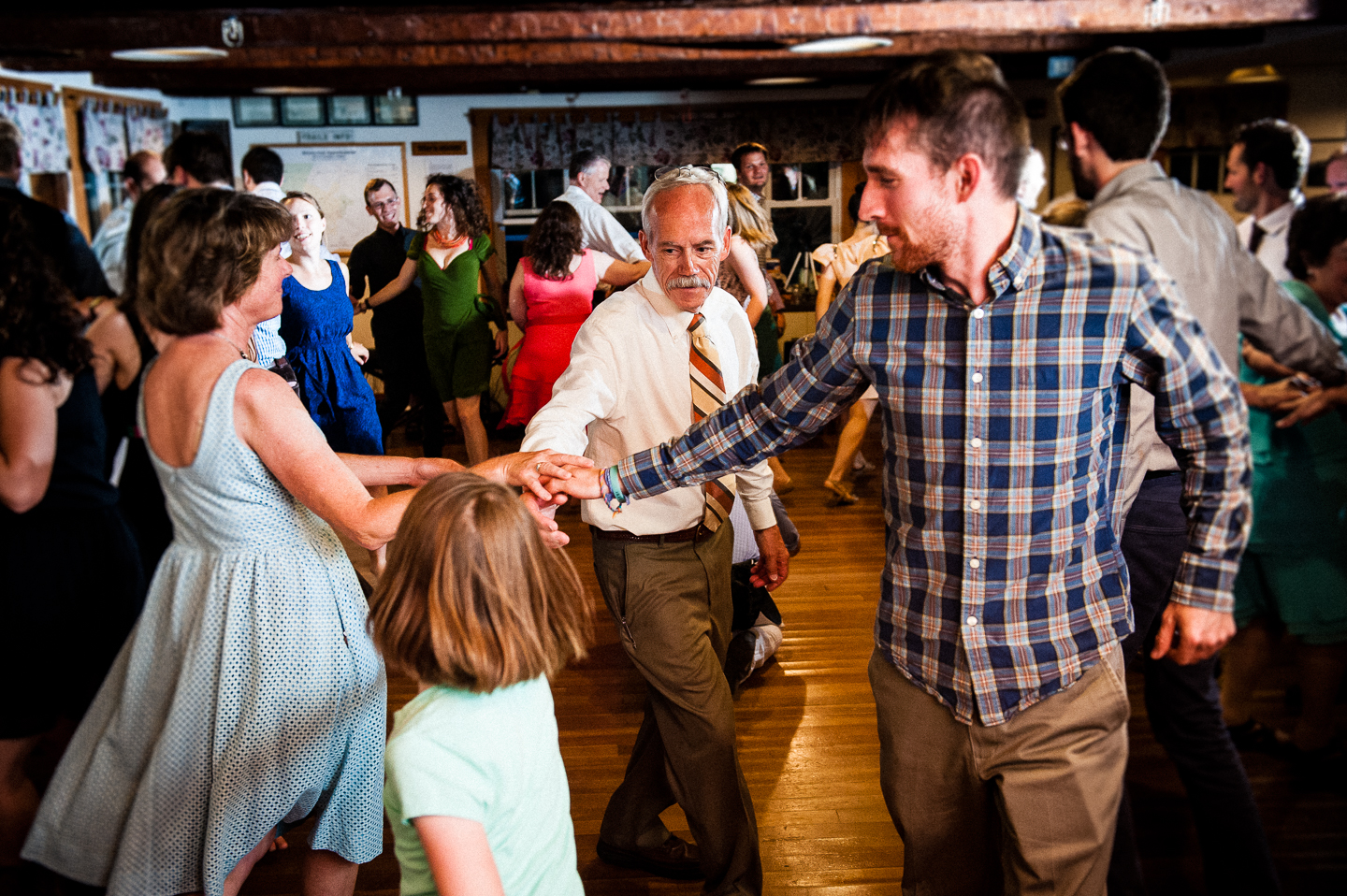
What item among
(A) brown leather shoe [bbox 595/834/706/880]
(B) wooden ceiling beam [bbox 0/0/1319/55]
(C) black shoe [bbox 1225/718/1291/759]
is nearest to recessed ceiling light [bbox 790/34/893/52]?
(B) wooden ceiling beam [bbox 0/0/1319/55]

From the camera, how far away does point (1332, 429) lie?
1.46 metres

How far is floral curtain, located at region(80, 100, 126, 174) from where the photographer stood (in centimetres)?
155

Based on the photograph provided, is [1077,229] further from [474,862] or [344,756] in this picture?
[344,756]

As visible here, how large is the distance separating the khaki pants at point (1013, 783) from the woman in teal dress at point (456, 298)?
1.06 metres

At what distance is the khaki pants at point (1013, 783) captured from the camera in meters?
1.43

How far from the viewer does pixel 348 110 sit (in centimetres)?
185

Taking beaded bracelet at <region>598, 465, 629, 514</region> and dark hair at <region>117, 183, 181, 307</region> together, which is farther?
beaded bracelet at <region>598, 465, 629, 514</region>

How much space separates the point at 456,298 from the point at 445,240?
0.43 feet

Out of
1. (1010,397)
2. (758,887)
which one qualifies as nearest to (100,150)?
(1010,397)

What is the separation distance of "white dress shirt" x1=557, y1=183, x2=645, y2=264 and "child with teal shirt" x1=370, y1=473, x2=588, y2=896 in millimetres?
1072

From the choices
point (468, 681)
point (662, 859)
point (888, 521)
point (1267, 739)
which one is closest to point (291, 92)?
point (468, 681)

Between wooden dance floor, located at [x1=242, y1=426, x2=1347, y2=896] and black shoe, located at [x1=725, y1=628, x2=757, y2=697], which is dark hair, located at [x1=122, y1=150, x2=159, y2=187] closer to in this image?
wooden dance floor, located at [x1=242, y1=426, x2=1347, y2=896]

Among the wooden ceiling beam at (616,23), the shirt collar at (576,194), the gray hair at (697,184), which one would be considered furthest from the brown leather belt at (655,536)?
the wooden ceiling beam at (616,23)

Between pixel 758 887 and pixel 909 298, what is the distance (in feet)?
4.32
